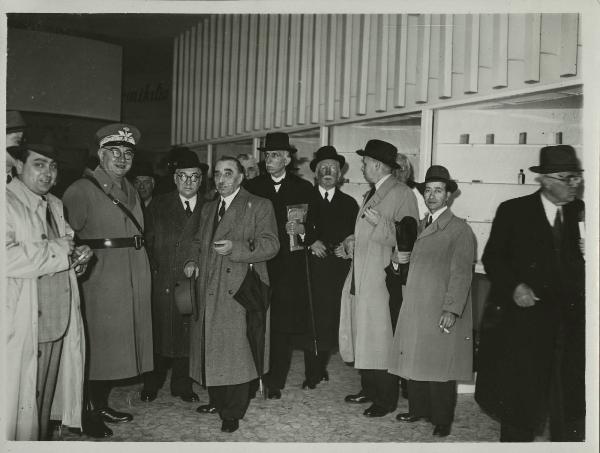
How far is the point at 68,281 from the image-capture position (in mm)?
2633

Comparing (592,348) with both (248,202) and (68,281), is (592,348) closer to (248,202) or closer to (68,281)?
(248,202)

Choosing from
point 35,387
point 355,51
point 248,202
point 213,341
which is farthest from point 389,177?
point 35,387

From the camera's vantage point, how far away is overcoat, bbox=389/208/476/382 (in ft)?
10.0

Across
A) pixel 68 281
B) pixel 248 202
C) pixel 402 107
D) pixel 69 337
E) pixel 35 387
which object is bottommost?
pixel 35 387

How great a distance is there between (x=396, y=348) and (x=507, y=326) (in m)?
0.75

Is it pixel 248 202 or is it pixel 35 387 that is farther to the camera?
pixel 248 202

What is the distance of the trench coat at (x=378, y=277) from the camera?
133 inches

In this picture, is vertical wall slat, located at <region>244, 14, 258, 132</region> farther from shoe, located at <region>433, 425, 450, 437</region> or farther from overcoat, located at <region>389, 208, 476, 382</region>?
shoe, located at <region>433, 425, 450, 437</region>

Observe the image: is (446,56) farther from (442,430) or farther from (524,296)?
(442,430)

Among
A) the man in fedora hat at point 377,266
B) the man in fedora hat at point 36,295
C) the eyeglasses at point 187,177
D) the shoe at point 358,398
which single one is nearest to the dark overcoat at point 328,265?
the shoe at point 358,398

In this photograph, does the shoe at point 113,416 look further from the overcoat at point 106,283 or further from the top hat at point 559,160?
the top hat at point 559,160

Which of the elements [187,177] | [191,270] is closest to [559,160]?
[191,270]

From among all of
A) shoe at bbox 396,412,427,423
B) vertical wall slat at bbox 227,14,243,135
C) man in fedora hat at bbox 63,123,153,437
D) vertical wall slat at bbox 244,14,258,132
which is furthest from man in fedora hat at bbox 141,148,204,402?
vertical wall slat at bbox 227,14,243,135

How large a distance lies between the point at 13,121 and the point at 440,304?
244 centimetres
